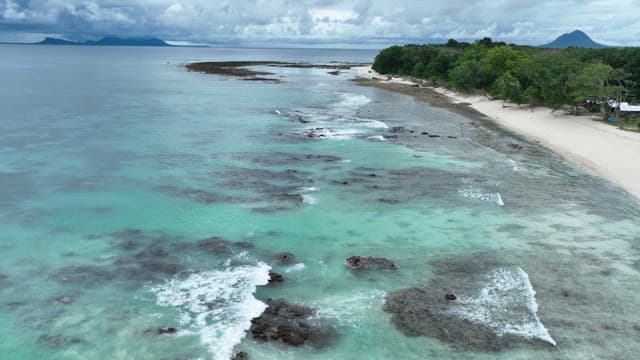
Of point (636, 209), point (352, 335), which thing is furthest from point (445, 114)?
point (352, 335)

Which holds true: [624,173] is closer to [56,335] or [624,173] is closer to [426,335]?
[426,335]

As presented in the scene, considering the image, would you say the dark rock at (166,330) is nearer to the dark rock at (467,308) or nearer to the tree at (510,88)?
the dark rock at (467,308)

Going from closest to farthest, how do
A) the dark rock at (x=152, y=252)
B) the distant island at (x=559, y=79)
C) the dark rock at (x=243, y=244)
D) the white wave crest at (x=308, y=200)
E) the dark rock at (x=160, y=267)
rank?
the dark rock at (x=160, y=267)
the dark rock at (x=152, y=252)
the dark rock at (x=243, y=244)
the white wave crest at (x=308, y=200)
the distant island at (x=559, y=79)

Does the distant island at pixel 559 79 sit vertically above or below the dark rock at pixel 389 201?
above

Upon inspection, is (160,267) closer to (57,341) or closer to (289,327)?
(57,341)

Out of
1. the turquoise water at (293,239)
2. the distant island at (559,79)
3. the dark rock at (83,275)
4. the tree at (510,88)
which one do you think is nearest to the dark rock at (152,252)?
the turquoise water at (293,239)
